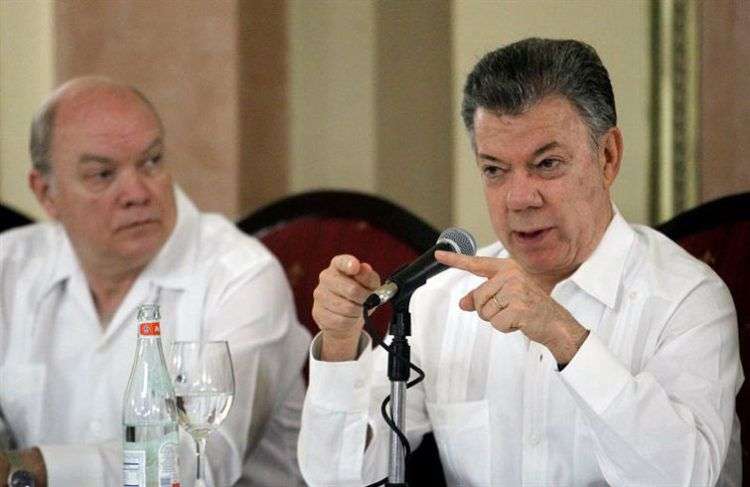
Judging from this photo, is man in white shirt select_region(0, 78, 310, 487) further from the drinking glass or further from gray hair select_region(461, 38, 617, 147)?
gray hair select_region(461, 38, 617, 147)

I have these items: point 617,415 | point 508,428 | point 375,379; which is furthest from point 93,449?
point 617,415

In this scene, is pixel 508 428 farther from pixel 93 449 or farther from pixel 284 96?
pixel 284 96

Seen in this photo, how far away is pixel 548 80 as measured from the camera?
1.86m

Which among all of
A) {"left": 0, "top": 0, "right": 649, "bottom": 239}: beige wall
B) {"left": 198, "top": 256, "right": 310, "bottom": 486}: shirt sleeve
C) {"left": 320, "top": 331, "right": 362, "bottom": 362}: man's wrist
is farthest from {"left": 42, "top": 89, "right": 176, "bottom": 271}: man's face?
{"left": 320, "top": 331, "right": 362, "bottom": 362}: man's wrist

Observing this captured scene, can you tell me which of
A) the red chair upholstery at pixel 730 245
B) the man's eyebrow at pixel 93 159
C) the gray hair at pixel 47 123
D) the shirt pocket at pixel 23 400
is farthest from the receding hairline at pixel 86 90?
the red chair upholstery at pixel 730 245

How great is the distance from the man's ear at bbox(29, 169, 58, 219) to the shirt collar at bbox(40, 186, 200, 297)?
6 centimetres

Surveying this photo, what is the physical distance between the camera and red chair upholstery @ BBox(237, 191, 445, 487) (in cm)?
260

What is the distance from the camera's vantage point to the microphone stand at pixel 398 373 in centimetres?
157

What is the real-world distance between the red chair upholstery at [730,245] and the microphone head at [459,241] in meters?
0.67

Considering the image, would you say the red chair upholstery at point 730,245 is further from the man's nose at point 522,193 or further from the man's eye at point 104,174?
the man's eye at point 104,174

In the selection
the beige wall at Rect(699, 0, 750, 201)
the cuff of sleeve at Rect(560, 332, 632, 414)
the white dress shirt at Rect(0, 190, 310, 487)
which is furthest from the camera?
the white dress shirt at Rect(0, 190, 310, 487)

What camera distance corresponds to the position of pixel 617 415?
1.64 metres

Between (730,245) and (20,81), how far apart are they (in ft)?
5.78

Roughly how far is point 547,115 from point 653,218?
648 millimetres
